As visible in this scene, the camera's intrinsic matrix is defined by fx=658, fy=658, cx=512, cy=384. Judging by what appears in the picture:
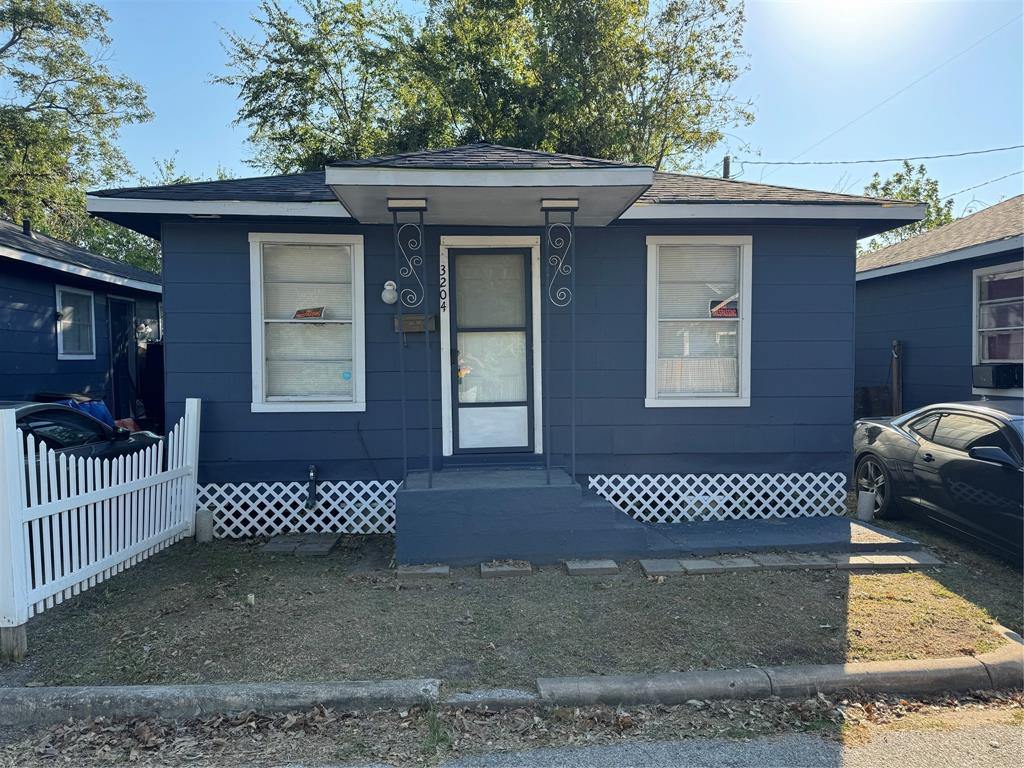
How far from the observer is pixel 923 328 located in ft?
34.0

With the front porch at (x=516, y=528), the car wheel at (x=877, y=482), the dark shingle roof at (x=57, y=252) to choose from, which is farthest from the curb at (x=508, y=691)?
the dark shingle roof at (x=57, y=252)

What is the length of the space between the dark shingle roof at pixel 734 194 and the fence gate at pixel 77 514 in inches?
196

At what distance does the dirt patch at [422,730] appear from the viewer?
3.03 meters

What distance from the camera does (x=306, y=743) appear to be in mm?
3119

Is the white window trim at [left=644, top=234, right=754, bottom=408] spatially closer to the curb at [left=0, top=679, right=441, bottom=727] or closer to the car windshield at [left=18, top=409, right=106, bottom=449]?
the curb at [left=0, top=679, right=441, bottom=727]

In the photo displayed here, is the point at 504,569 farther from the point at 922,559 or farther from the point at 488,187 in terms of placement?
the point at 922,559

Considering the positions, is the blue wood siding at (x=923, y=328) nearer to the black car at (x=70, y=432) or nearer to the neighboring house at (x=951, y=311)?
the neighboring house at (x=951, y=311)

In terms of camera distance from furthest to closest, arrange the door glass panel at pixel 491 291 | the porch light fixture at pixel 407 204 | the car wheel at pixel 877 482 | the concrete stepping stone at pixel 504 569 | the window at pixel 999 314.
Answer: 1. the window at pixel 999 314
2. the car wheel at pixel 877 482
3. the door glass panel at pixel 491 291
4. the porch light fixture at pixel 407 204
5. the concrete stepping stone at pixel 504 569

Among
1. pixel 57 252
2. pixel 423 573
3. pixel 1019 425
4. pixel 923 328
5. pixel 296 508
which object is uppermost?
pixel 57 252

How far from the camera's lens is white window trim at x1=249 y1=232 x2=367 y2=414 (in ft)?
20.9

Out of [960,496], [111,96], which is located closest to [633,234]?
[960,496]

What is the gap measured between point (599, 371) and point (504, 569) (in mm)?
2296

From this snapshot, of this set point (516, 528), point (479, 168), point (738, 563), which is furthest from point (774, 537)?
point (479, 168)

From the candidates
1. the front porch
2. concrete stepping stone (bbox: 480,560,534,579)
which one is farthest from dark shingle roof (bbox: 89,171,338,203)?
concrete stepping stone (bbox: 480,560,534,579)
